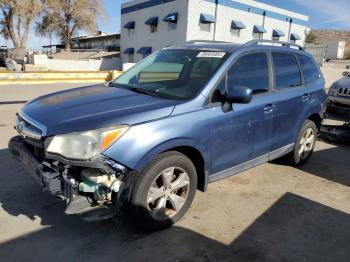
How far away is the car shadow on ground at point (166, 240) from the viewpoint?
3230 mm

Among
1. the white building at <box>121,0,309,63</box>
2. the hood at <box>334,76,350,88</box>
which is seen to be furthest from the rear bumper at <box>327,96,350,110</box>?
the white building at <box>121,0,309,63</box>

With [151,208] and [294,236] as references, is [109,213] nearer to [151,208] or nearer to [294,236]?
[151,208]

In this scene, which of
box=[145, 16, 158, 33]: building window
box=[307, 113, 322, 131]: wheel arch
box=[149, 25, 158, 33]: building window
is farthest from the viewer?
box=[149, 25, 158, 33]: building window

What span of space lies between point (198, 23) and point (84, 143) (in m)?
31.9

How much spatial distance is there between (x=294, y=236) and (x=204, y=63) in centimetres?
211

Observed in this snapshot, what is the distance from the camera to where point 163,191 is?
3.55m

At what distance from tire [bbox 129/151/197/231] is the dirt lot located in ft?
0.54

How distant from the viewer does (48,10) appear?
44.4 metres

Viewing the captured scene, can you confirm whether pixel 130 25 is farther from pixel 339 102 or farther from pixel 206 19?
pixel 339 102

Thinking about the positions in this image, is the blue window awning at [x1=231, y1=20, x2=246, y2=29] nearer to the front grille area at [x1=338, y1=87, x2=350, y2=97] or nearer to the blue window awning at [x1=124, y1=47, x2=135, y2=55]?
the blue window awning at [x1=124, y1=47, x2=135, y2=55]

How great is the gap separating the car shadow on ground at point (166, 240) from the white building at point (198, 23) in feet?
97.9

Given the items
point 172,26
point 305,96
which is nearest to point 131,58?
point 172,26

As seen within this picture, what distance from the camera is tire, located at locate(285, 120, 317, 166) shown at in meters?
5.51

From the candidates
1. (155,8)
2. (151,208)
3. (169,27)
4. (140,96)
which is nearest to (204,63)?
(140,96)
